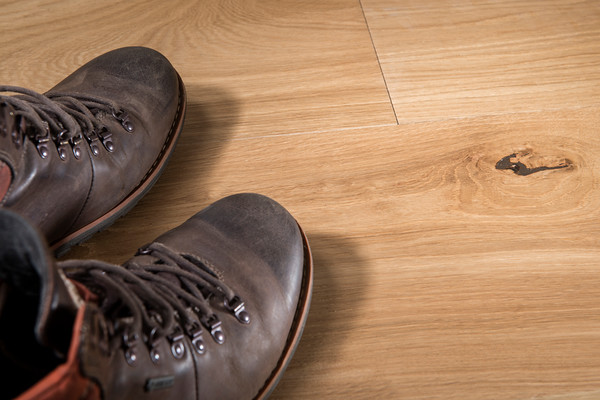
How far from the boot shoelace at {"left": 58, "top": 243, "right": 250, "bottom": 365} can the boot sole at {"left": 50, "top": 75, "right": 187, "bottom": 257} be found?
0.54 ft

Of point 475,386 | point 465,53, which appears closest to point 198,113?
point 465,53

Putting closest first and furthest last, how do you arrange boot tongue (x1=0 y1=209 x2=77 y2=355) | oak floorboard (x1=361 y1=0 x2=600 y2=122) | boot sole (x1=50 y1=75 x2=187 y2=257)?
1. boot tongue (x1=0 y1=209 x2=77 y2=355)
2. boot sole (x1=50 y1=75 x2=187 y2=257)
3. oak floorboard (x1=361 y1=0 x2=600 y2=122)

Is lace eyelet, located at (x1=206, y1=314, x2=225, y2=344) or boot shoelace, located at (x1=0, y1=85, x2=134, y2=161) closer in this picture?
lace eyelet, located at (x1=206, y1=314, x2=225, y2=344)

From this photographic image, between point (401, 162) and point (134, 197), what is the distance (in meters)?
0.43

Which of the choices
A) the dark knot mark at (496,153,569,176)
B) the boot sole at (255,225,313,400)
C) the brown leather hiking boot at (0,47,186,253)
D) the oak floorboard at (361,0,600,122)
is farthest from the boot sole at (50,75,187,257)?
the dark knot mark at (496,153,569,176)

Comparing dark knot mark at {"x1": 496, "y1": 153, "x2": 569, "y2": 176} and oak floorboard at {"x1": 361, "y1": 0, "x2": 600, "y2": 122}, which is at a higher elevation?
oak floorboard at {"x1": 361, "y1": 0, "x2": 600, "y2": 122}

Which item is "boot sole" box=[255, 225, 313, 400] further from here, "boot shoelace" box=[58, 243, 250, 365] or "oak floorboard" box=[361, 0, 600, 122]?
"oak floorboard" box=[361, 0, 600, 122]

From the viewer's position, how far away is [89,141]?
32.2 inches

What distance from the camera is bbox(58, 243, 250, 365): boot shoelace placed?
58 cm

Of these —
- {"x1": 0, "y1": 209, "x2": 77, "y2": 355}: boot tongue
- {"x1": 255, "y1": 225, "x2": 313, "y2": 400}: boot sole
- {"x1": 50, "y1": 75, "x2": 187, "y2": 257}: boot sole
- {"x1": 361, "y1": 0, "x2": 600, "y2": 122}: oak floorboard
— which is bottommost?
{"x1": 255, "y1": 225, "x2": 313, "y2": 400}: boot sole

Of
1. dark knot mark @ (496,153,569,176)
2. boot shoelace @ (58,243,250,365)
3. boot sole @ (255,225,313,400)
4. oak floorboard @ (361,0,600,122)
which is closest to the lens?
boot shoelace @ (58,243,250,365)

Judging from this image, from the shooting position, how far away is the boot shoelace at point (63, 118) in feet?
2.49

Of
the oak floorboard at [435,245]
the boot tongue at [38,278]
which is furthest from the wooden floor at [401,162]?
the boot tongue at [38,278]

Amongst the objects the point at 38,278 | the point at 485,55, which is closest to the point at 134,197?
the point at 38,278
